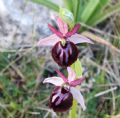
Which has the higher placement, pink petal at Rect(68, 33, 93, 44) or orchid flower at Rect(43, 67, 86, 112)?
pink petal at Rect(68, 33, 93, 44)

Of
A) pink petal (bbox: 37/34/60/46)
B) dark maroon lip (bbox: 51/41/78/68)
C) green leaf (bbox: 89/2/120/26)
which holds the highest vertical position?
green leaf (bbox: 89/2/120/26)

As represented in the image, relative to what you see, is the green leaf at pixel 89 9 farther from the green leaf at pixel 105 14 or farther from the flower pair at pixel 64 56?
the flower pair at pixel 64 56

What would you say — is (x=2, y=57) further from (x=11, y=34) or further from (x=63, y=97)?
(x=63, y=97)

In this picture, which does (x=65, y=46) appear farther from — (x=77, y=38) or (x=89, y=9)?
(x=89, y=9)

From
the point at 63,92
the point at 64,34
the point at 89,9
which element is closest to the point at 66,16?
the point at 64,34

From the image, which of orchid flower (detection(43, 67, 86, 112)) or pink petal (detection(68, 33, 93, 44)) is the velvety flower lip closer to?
pink petal (detection(68, 33, 93, 44))

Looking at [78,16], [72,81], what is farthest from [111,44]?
[72,81]

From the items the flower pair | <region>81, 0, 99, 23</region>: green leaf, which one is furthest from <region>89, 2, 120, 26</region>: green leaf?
the flower pair

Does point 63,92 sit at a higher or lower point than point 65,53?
lower
